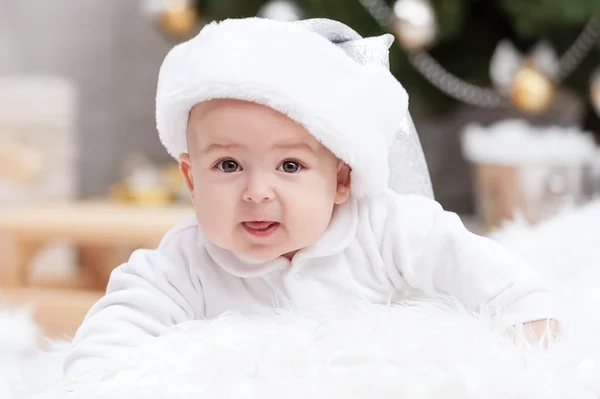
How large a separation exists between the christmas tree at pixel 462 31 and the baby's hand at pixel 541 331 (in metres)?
1.38

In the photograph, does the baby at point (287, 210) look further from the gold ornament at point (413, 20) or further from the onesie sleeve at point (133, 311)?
the gold ornament at point (413, 20)

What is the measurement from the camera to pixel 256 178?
0.67 m

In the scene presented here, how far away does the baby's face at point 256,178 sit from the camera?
668mm

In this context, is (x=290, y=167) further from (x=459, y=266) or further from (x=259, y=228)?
(x=459, y=266)

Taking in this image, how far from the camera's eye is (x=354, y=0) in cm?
206

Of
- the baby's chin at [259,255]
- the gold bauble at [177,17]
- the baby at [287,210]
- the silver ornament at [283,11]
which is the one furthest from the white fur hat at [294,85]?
the gold bauble at [177,17]

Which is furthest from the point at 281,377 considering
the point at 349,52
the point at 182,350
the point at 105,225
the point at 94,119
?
the point at 94,119

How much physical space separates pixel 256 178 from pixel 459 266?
0.71 ft

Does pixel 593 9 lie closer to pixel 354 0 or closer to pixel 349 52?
pixel 354 0

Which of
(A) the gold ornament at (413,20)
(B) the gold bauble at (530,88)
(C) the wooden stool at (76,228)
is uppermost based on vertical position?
(A) the gold ornament at (413,20)

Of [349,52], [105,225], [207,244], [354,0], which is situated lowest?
[207,244]

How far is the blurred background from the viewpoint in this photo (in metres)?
1.95

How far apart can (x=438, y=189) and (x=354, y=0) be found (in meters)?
0.90

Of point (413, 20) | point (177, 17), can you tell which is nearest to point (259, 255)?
point (413, 20)
